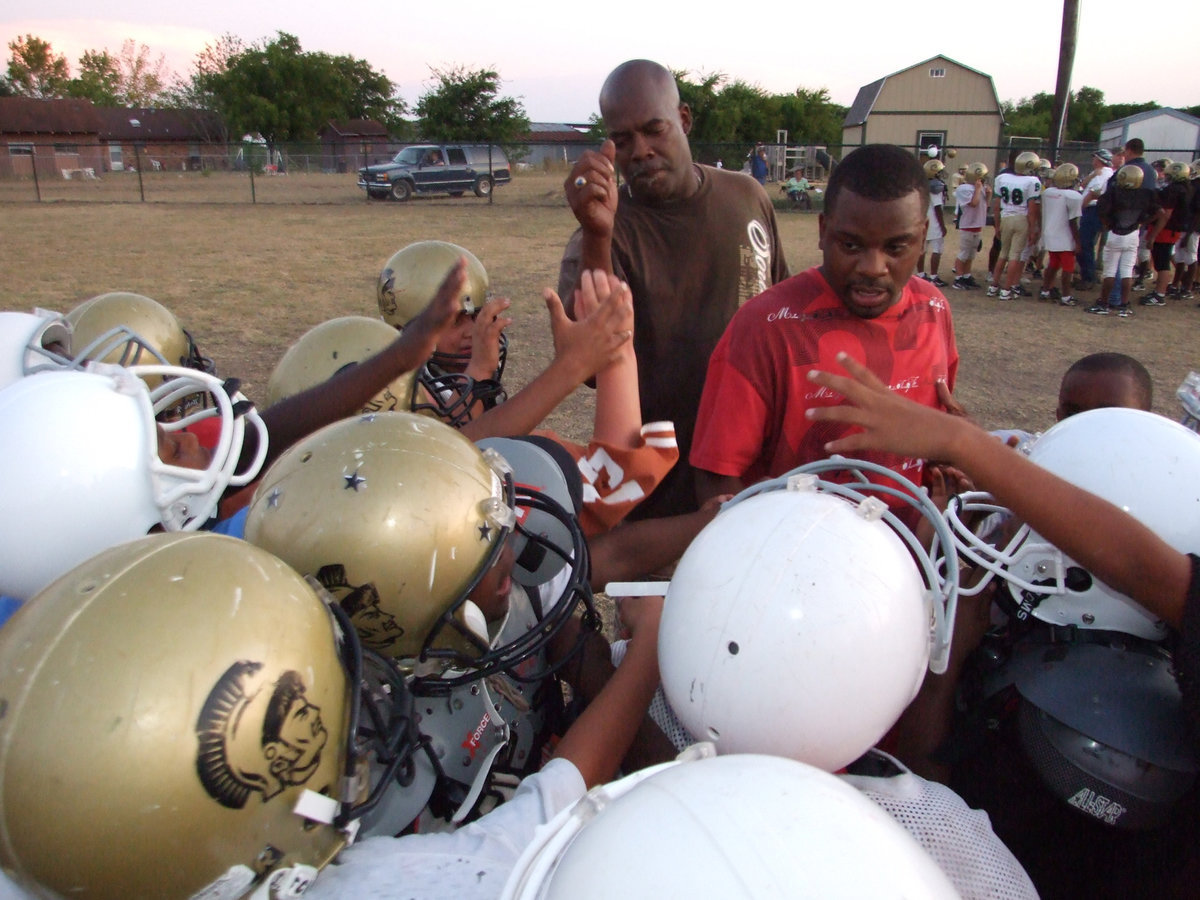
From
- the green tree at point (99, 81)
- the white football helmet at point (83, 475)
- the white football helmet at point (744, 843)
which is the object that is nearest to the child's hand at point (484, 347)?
the white football helmet at point (83, 475)

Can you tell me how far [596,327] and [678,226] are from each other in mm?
1107

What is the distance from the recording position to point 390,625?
5.68ft

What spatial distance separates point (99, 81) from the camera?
268 feet

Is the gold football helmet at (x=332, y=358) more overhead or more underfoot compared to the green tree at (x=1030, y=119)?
more underfoot

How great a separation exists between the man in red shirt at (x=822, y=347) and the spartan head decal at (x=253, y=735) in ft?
4.60

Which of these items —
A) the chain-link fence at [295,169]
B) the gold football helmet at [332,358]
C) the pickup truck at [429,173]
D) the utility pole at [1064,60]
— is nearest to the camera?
the gold football helmet at [332,358]

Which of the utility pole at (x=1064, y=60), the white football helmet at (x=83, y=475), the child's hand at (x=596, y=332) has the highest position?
the utility pole at (x=1064, y=60)

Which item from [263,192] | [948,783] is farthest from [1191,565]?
[263,192]

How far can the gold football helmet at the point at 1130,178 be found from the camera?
11.4m

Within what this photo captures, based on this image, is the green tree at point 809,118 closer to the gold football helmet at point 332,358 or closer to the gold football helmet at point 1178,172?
the gold football helmet at point 1178,172

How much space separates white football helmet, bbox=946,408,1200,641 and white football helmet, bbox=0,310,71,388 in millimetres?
2733

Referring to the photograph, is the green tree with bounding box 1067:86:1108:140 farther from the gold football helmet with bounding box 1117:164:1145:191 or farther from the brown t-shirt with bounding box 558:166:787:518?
the brown t-shirt with bounding box 558:166:787:518

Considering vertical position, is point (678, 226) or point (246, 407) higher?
point (678, 226)

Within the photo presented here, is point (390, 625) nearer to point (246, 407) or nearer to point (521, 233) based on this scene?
point (246, 407)
